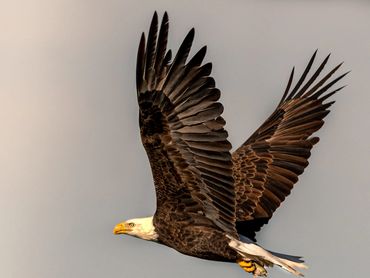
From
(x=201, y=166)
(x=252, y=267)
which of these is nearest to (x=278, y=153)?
(x=252, y=267)

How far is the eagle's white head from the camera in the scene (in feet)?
51.0

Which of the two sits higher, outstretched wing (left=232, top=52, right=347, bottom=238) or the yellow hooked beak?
outstretched wing (left=232, top=52, right=347, bottom=238)

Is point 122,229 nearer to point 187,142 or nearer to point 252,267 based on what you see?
point 252,267

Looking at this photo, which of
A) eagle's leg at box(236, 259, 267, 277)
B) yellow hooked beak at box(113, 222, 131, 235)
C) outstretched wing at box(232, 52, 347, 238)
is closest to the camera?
eagle's leg at box(236, 259, 267, 277)

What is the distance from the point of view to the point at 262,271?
616 inches

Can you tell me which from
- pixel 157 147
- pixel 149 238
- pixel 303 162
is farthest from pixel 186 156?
pixel 303 162

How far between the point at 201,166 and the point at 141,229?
59.5 inches

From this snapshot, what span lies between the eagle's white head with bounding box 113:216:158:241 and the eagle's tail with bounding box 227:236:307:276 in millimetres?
980

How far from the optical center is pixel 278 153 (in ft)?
56.6

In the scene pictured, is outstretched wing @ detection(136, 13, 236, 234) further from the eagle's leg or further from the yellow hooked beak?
the yellow hooked beak

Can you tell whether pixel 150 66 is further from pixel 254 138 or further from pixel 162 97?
pixel 254 138

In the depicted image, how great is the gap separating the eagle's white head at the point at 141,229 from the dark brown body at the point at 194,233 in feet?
0.68

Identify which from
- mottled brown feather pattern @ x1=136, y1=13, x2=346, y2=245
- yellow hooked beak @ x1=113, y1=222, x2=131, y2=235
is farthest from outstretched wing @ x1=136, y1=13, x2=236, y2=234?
yellow hooked beak @ x1=113, y1=222, x2=131, y2=235

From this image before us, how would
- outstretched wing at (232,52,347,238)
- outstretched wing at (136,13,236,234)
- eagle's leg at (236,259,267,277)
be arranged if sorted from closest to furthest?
outstretched wing at (136,13,236,234), eagle's leg at (236,259,267,277), outstretched wing at (232,52,347,238)
